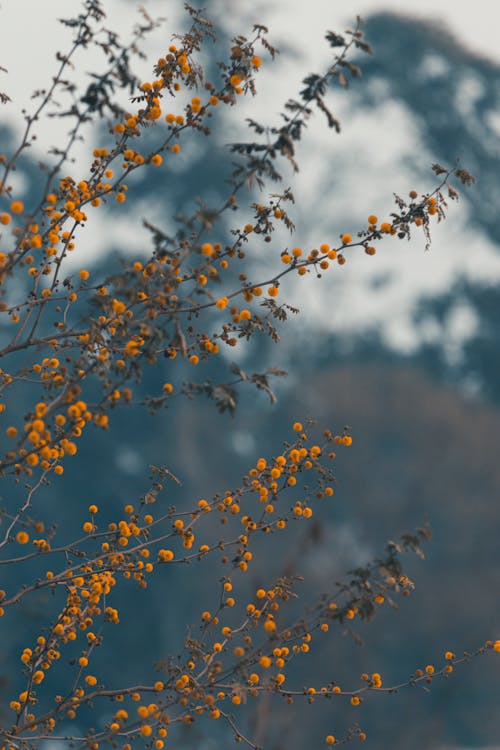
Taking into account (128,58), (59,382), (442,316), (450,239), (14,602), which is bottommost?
(14,602)

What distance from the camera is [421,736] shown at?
87.5 feet

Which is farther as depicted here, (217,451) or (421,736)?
(217,451)

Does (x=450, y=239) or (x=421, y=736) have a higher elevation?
(x=450, y=239)

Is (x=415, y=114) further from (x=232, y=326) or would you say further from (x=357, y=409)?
(x=232, y=326)

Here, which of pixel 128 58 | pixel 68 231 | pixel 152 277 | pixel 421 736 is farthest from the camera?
pixel 421 736

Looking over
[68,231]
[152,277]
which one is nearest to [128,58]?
[152,277]

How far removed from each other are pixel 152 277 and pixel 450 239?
109 ft

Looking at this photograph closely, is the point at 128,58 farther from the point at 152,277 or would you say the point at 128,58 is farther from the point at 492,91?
the point at 492,91

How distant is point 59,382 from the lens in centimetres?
378

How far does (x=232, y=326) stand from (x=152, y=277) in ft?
2.04

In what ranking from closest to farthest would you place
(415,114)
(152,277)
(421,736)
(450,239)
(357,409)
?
1. (152,277)
2. (421,736)
3. (357,409)
4. (450,239)
5. (415,114)

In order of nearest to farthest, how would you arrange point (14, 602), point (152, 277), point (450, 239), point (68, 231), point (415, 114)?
point (152, 277) < point (14, 602) < point (68, 231) < point (450, 239) < point (415, 114)

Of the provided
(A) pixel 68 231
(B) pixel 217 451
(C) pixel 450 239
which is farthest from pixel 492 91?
(A) pixel 68 231

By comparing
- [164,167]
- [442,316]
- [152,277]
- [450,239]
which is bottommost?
[152,277]
